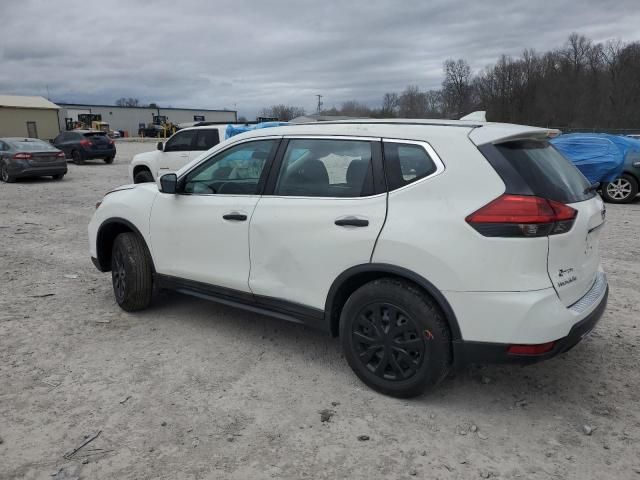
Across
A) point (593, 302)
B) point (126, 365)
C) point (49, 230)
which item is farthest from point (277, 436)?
point (49, 230)

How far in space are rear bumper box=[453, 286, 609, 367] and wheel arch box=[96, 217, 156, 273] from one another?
3.07 meters

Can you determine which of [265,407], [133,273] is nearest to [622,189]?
[133,273]

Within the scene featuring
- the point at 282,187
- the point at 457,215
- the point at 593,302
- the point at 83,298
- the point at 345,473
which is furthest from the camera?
the point at 83,298

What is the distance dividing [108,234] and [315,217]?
2.72m

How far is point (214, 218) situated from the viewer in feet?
13.7

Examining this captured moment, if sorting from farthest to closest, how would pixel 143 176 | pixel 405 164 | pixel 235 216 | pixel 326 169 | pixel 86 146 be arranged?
pixel 86 146
pixel 143 176
pixel 235 216
pixel 326 169
pixel 405 164

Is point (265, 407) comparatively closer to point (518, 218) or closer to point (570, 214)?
point (518, 218)

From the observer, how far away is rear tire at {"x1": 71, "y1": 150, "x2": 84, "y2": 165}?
78.7 ft

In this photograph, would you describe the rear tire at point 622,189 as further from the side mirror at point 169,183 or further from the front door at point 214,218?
the side mirror at point 169,183

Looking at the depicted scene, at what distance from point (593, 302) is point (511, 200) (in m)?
0.96

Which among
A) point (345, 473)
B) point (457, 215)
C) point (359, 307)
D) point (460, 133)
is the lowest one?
point (345, 473)

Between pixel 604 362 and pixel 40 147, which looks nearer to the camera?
pixel 604 362

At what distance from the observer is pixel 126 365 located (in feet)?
13.1

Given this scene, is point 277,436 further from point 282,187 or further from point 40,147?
point 40,147
